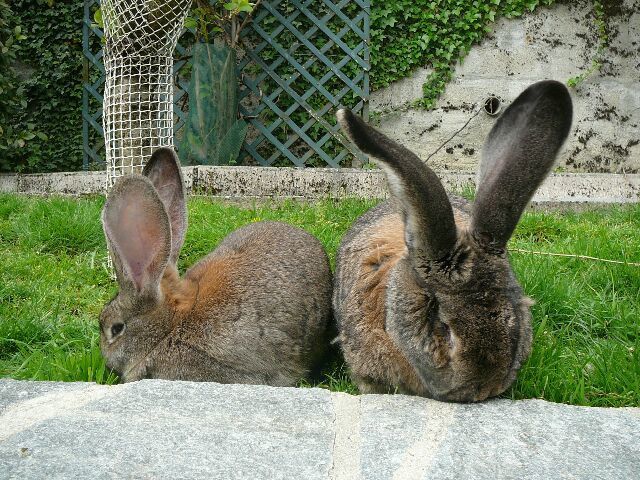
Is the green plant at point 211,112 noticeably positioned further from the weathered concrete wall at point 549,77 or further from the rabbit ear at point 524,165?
the rabbit ear at point 524,165

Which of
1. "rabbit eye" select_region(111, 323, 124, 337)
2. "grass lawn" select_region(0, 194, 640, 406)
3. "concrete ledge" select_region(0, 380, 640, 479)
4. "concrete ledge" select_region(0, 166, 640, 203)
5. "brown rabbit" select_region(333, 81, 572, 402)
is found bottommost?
"concrete ledge" select_region(0, 166, 640, 203)

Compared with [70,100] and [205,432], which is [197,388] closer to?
[205,432]

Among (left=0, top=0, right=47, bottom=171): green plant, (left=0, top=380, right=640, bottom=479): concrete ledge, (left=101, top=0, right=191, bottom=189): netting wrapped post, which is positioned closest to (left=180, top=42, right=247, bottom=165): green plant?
(left=0, top=0, right=47, bottom=171): green plant

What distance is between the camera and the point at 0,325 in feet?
13.1

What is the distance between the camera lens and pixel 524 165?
252cm

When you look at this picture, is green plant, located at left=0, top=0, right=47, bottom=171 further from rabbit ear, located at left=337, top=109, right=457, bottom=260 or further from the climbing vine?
rabbit ear, located at left=337, top=109, right=457, bottom=260

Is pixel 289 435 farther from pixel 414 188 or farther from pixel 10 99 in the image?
pixel 10 99

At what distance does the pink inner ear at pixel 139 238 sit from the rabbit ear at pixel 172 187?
44 centimetres

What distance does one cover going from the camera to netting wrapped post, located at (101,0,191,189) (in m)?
5.27

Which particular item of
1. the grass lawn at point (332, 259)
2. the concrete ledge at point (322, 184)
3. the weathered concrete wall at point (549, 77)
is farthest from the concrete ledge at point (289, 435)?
the weathered concrete wall at point (549, 77)

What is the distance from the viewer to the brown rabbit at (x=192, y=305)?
349 centimetres

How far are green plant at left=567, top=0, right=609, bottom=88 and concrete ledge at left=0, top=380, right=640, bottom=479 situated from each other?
342 inches

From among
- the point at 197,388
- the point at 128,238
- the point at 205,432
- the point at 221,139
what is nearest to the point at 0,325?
the point at 128,238

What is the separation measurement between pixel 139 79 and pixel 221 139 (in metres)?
3.51
